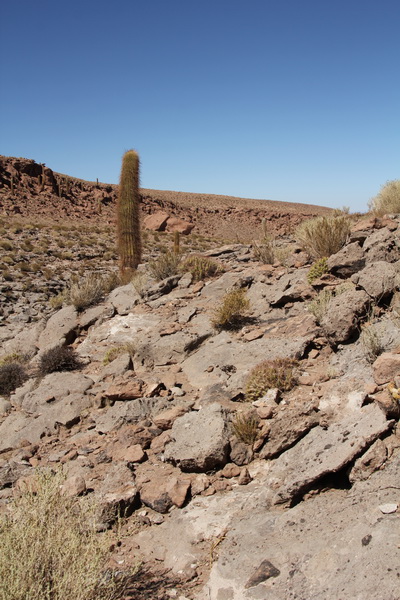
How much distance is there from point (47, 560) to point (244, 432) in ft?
7.28

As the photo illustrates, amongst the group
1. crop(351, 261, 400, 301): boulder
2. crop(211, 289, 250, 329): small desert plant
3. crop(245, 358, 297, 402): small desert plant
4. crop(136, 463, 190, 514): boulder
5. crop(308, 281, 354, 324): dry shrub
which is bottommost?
crop(136, 463, 190, 514): boulder

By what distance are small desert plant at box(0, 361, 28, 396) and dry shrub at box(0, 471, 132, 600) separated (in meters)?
4.81

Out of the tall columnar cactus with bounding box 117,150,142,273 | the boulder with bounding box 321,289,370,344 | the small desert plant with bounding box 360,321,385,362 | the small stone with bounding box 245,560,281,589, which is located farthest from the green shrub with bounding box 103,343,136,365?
the tall columnar cactus with bounding box 117,150,142,273

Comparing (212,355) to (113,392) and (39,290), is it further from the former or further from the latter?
(39,290)

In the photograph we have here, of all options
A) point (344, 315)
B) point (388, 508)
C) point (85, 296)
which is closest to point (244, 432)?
point (388, 508)

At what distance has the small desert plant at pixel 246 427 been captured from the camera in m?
4.32

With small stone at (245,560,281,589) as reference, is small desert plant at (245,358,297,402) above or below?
above

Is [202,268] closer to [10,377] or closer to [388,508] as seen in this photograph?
[10,377]

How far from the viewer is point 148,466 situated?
454cm

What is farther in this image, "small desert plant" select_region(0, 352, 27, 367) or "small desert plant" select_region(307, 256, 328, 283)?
"small desert plant" select_region(0, 352, 27, 367)

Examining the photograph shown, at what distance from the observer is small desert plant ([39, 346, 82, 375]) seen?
7508mm

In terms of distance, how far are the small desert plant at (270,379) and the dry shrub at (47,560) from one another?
2543mm

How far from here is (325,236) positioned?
844 cm

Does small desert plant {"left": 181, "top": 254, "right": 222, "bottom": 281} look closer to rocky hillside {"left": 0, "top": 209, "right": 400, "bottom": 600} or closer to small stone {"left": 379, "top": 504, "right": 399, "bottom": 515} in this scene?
rocky hillside {"left": 0, "top": 209, "right": 400, "bottom": 600}
